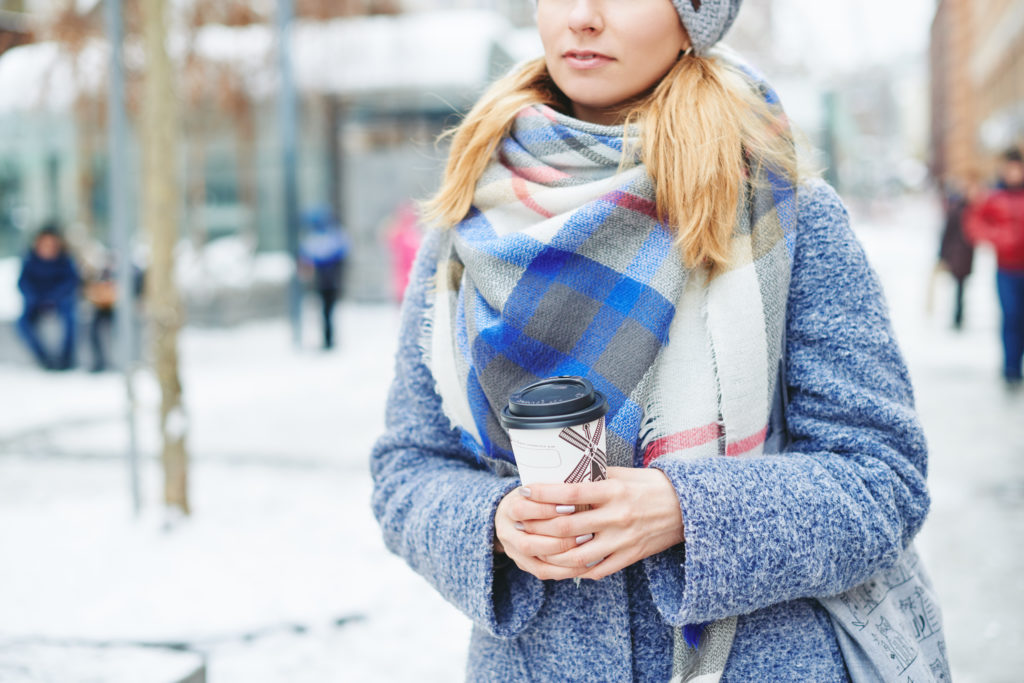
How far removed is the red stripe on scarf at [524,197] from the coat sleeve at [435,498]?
0.22 meters

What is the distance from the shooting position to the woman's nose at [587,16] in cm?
127

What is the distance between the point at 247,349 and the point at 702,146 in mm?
11225

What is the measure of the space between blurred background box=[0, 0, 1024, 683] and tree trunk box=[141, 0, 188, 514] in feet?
Result: 0.04

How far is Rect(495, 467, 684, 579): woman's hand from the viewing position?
1068mm

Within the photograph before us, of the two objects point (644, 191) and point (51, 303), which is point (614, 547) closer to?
point (644, 191)

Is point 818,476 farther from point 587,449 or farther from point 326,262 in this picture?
point 326,262

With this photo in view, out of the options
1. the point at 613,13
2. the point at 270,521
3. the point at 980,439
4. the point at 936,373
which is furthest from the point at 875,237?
the point at 613,13

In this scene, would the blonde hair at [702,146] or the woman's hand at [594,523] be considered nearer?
the woman's hand at [594,523]

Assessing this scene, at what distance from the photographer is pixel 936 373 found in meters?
8.63

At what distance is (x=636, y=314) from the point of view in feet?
4.02

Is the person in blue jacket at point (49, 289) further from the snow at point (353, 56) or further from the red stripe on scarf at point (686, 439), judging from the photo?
the red stripe on scarf at point (686, 439)

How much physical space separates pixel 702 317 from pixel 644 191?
0.19 meters

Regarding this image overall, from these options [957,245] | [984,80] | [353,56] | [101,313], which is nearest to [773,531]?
[101,313]

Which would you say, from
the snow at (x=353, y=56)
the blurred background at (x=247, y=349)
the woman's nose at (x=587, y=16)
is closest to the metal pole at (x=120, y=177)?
the blurred background at (x=247, y=349)
